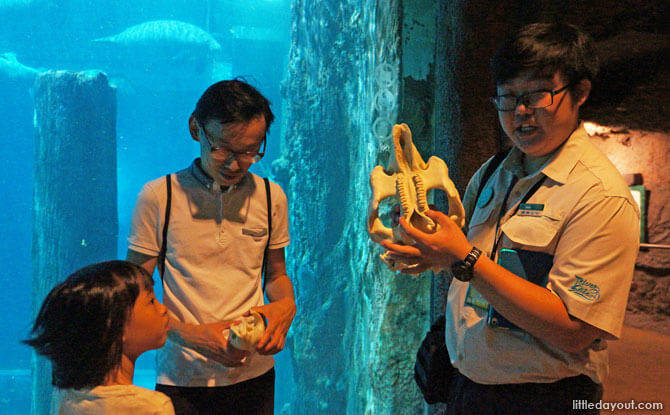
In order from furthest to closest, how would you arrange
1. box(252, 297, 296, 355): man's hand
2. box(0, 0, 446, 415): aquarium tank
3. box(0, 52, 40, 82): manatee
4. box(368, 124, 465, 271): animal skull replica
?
box(0, 52, 40, 82): manatee, box(0, 0, 446, 415): aquarium tank, box(252, 297, 296, 355): man's hand, box(368, 124, 465, 271): animal skull replica

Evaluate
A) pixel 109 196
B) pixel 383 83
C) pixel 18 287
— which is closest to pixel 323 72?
pixel 109 196

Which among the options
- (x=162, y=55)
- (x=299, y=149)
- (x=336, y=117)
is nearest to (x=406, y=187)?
(x=336, y=117)

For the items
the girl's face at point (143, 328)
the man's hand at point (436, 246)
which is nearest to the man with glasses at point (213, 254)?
the girl's face at point (143, 328)

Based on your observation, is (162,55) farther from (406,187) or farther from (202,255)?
(406,187)

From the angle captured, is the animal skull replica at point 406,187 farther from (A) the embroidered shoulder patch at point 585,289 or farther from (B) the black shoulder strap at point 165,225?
(B) the black shoulder strap at point 165,225

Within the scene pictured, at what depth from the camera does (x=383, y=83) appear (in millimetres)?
3562

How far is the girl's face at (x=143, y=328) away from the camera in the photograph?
4.71 feet

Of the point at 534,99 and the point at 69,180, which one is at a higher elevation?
the point at 534,99

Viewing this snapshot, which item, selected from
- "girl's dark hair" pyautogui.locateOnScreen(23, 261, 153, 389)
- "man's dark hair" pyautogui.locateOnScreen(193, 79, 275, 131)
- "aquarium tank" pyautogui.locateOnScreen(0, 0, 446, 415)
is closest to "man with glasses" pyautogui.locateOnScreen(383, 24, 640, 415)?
"aquarium tank" pyautogui.locateOnScreen(0, 0, 446, 415)

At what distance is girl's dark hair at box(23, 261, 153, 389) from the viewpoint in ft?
4.41

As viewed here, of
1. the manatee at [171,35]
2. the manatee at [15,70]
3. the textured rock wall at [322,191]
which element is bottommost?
the textured rock wall at [322,191]

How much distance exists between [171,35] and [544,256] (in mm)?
24088

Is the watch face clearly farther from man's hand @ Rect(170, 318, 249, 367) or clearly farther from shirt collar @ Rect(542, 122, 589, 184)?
man's hand @ Rect(170, 318, 249, 367)

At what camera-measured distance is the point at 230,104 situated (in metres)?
1.74
